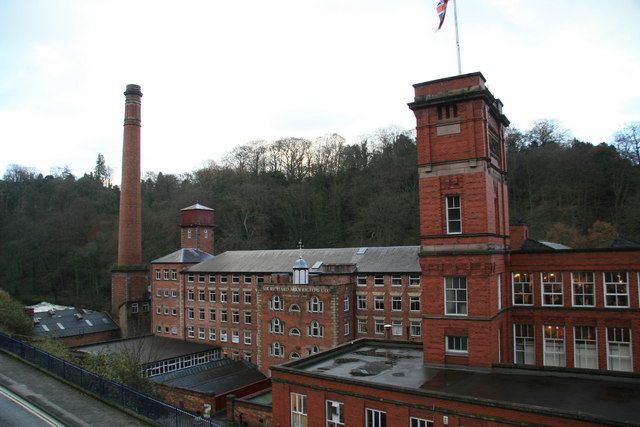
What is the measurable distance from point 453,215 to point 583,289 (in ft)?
23.5

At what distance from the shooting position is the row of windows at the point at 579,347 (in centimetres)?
2047

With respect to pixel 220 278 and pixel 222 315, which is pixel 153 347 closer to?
pixel 222 315

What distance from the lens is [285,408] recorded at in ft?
66.6

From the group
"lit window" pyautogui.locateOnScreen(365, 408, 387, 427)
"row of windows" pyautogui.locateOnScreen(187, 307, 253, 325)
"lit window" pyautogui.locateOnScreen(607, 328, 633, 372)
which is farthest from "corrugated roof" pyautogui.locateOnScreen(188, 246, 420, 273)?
"lit window" pyautogui.locateOnScreen(365, 408, 387, 427)

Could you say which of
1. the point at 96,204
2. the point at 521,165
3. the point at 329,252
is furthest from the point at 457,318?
the point at 96,204

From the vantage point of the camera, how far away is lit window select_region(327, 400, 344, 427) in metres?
18.5

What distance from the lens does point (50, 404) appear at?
15.0m

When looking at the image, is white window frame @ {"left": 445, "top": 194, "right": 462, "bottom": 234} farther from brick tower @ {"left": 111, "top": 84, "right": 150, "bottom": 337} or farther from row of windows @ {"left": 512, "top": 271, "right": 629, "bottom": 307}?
brick tower @ {"left": 111, "top": 84, "right": 150, "bottom": 337}

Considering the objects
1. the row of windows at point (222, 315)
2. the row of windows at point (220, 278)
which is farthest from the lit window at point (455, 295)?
the row of windows at point (222, 315)

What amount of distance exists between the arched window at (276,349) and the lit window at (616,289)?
985 inches

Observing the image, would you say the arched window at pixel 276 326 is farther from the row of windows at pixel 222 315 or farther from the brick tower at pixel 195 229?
the brick tower at pixel 195 229

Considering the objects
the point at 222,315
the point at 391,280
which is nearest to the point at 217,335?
the point at 222,315

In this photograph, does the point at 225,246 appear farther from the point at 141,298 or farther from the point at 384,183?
the point at 384,183

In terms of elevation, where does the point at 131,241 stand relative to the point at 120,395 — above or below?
above
